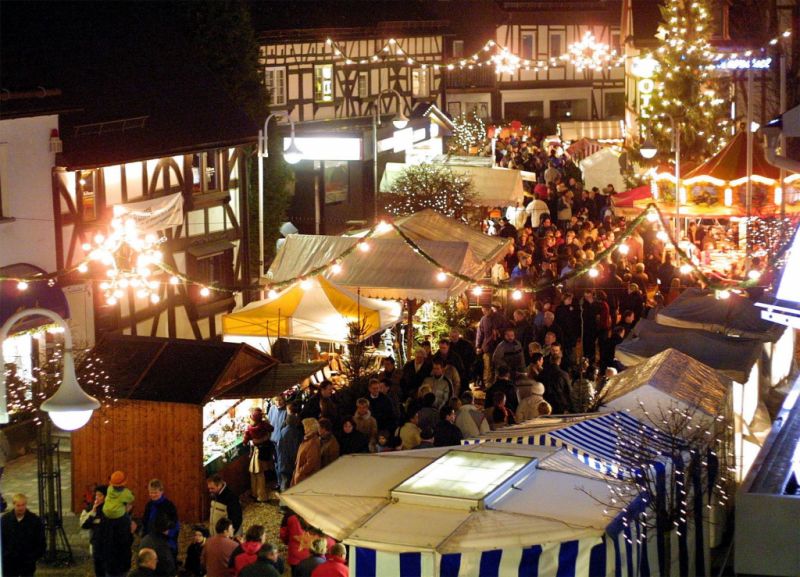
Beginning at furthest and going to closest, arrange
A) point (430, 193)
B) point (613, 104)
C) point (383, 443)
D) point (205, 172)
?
point (613, 104), point (430, 193), point (205, 172), point (383, 443)

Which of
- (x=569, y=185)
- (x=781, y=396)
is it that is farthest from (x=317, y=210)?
(x=781, y=396)

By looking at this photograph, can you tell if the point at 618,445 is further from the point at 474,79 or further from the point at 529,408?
the point at 474,79

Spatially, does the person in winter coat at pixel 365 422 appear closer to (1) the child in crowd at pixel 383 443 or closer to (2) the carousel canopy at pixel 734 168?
(1) the child in crowd at pixel 383 443

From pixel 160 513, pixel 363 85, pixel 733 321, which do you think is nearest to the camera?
pixel 160 513

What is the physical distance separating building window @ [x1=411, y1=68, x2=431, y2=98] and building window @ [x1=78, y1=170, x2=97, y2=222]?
A: 22.9 metres

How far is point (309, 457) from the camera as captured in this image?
1268 cm

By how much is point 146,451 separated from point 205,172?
1048 centimetres

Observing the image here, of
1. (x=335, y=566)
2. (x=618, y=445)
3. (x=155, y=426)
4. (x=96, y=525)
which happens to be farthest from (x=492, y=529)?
(x=155, y=426)

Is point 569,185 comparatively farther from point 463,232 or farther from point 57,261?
point 57,261

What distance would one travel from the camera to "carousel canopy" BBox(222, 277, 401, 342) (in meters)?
16.8

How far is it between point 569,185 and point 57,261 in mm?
19126

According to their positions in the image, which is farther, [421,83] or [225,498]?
[421,83]

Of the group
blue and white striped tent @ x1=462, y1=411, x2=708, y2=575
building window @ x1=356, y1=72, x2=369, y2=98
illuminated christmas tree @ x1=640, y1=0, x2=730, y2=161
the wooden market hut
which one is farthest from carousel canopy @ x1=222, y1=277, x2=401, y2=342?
building window @ x1=356, y1=72, x2=369, y2=98

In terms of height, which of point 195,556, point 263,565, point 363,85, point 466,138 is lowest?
point 195,556
